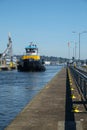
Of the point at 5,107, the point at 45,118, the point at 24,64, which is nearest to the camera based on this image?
the point at 45,118

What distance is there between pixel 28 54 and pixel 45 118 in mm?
78244

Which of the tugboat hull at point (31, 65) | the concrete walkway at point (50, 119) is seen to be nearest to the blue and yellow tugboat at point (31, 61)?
the tugboat hull at point (31, 65)

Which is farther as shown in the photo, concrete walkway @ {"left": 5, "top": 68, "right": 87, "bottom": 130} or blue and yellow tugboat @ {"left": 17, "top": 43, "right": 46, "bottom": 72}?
blue and yellow tugboat @ {"left": 17, "top": 43, "right": 46, "bottom": 72}

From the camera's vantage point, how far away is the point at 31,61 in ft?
275

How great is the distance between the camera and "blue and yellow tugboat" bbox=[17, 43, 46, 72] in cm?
8395

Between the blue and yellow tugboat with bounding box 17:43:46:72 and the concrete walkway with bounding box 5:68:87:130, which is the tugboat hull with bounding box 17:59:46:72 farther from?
the concrete walkway with bounding box 5:68:87:130

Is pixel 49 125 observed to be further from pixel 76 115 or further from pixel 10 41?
pixel 10 41

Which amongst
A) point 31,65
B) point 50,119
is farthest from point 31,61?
point 50,119

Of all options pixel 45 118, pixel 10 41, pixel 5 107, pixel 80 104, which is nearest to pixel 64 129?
pixel 45 118

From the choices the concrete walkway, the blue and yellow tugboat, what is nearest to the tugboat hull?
the blue and yellow tugboat

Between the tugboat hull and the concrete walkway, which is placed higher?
the concrete walkway

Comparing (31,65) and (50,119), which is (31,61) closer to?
(31,65)

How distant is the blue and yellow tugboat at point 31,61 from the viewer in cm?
8395

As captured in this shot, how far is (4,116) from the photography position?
13.1 meters
